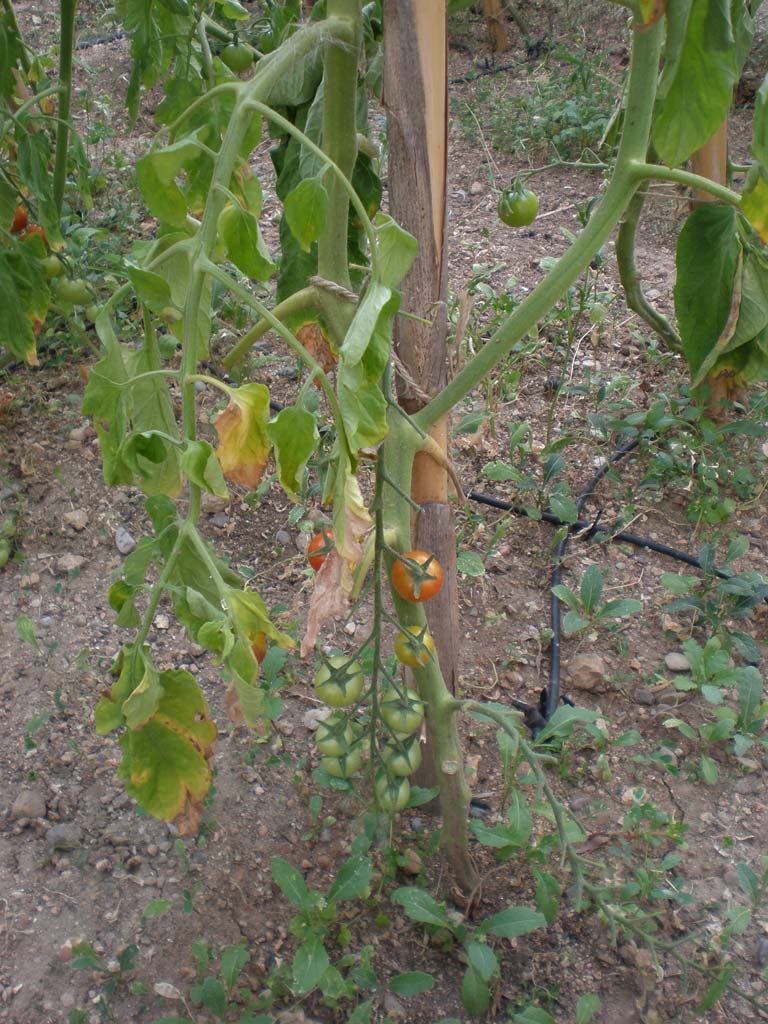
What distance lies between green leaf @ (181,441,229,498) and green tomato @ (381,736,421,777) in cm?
54

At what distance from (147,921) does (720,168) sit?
1.60 metres

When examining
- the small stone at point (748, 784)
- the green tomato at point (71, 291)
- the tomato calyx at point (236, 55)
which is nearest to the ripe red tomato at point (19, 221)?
the green tomato at point (71, 291)

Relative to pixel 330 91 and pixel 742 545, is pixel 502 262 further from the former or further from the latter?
pixel 330 91

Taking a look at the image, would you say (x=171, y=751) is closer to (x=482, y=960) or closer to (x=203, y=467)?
(x=203, y=467)

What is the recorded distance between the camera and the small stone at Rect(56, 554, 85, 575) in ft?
5.92

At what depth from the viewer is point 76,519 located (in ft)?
6.15

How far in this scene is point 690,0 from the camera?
68 cm

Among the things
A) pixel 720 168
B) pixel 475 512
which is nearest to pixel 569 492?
pixel 475 512

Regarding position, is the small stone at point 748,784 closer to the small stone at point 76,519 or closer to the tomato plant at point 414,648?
the tomato plant at point 414,648

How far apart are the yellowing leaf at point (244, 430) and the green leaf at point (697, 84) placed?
1.28ft

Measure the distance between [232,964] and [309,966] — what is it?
0.13 m

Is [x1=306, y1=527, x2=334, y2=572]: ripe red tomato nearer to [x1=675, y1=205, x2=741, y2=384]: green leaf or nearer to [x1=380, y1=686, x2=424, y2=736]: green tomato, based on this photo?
[x1=380, y1=686, x2=424, y2=736]: green tomato

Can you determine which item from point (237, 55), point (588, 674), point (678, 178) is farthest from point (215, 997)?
point (237, 55)

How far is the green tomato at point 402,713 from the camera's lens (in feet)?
3.29
